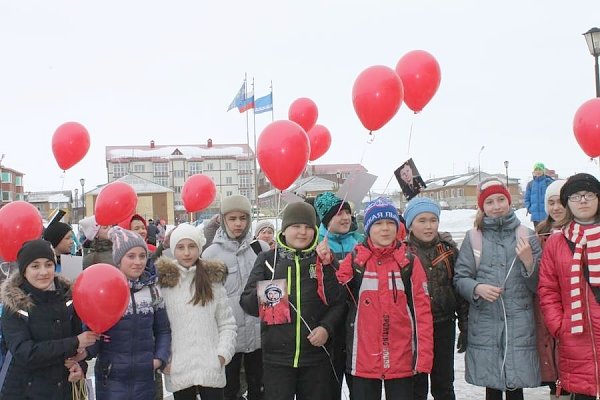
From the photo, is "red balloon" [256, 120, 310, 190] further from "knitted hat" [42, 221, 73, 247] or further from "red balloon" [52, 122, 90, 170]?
"red balloon" [52, 122, 90, 170]

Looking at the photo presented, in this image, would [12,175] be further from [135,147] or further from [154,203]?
[154,203]

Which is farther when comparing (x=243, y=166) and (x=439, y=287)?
(x=243, y=166)

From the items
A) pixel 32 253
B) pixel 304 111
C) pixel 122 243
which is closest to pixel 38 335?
pixel 32 253

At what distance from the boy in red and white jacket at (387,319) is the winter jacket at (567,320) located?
0.75 metres

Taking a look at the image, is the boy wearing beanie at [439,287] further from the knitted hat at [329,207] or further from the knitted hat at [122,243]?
the knitted hat at [122,243]

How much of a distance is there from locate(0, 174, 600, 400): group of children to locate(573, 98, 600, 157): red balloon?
41.1 inches

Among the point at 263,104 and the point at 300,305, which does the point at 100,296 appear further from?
the point at 263,104

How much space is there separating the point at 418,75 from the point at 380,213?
196 cm

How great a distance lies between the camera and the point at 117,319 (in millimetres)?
3197

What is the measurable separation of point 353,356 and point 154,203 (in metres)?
53.8

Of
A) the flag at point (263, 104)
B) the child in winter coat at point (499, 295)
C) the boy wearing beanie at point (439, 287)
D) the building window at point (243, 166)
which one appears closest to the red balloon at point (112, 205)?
the boy wearing beanie at point (439, 287)

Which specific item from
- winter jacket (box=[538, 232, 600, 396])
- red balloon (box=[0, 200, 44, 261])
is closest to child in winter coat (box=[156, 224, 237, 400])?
red balloon (box=[0, 200, 44, 261])

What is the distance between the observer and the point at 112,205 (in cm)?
568

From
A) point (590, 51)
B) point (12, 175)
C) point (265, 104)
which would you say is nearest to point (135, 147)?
point (12, 175)
